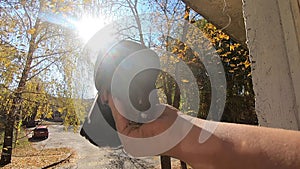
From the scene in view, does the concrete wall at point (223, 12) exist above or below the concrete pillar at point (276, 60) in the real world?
above

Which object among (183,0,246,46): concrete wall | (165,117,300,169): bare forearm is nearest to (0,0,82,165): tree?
(183,0,246,46): concrete wall

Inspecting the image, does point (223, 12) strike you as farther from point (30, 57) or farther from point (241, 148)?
point (30, 57)

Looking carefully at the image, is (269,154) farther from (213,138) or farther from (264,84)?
(264,84)

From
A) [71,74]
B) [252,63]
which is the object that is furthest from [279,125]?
[71,74]

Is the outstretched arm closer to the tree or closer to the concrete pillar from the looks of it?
the concrete pillar

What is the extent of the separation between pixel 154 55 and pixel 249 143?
388 millimetres

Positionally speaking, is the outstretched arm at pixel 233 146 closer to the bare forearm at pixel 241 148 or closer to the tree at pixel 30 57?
the bare forearm at pixel 241 148

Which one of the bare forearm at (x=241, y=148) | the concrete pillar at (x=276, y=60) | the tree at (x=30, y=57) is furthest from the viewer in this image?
the tree at (x=30, y=57)

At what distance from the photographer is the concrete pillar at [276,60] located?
0.87m

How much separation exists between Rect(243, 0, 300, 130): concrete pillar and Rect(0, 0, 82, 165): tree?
4640mm

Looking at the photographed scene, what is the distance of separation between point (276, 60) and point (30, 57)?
7.63 m

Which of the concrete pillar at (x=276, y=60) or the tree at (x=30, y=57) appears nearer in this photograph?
the concrete pillar at (x=276, y=60)

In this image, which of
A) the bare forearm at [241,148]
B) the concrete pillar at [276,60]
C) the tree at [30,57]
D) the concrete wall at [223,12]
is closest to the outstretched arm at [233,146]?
the bare forearm at [241,148]

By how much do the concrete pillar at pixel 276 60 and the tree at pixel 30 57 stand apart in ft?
15.2
